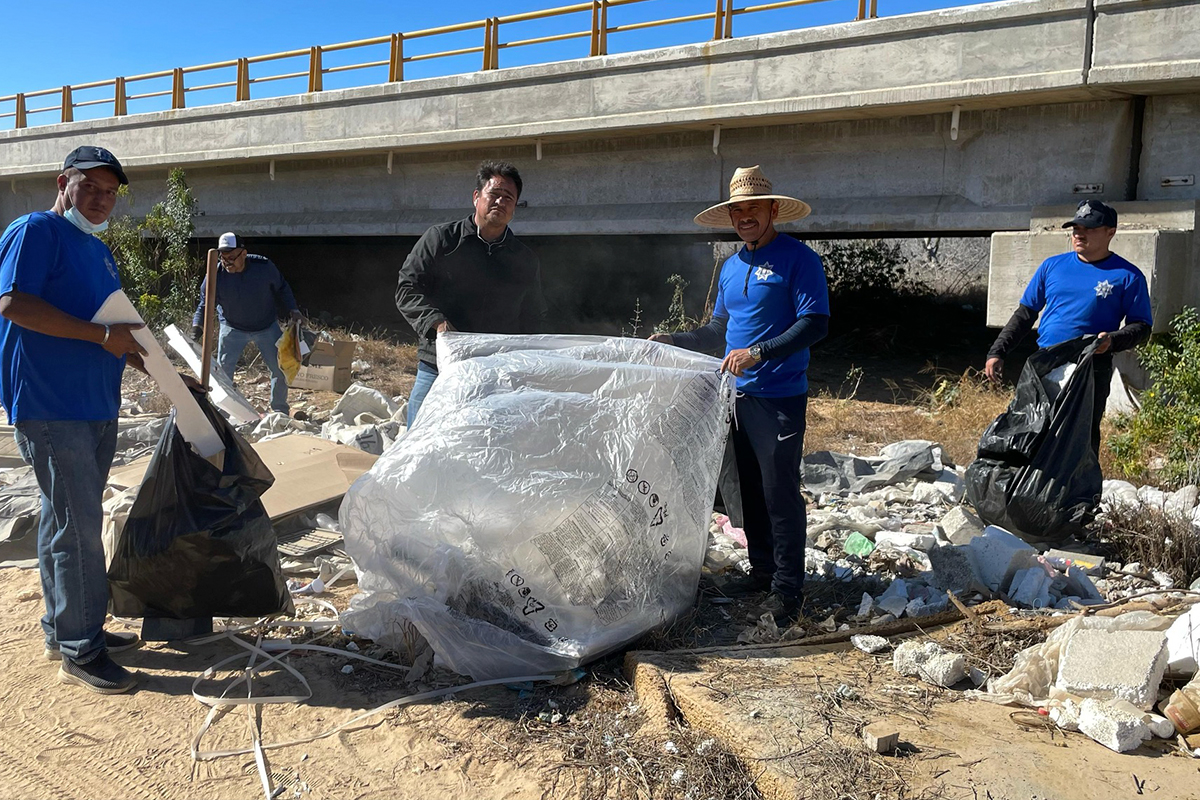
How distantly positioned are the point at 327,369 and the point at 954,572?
6353 mm

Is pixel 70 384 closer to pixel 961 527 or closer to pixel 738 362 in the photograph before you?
pixel 738 362

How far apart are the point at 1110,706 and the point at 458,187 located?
981 cm

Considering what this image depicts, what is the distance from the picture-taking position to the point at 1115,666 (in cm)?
255

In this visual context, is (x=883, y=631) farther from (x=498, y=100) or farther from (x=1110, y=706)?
(x=498, y=100)

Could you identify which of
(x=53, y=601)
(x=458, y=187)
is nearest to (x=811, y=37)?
(x=458, y=187)

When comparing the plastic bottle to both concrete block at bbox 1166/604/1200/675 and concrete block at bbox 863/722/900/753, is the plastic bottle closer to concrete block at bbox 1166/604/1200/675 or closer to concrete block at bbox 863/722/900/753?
concrete block at bbox 1166/604/1200/675

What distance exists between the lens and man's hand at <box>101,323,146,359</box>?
284 cm

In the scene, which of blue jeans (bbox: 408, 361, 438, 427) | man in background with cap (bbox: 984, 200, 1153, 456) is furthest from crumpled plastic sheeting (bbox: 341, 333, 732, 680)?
man in background with cap (bbox: 984, 200, 1153, 456)

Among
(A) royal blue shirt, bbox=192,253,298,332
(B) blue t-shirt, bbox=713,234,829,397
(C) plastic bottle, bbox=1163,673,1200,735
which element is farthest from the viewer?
(A) royal blue shirt, bbox=192,253,298,332

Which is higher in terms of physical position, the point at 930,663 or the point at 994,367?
the point at 994,367

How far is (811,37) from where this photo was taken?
798 cm

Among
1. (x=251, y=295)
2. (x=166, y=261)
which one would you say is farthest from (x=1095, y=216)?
(x=166, y=261)

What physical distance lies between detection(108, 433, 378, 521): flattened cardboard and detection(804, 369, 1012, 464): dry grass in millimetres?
3381

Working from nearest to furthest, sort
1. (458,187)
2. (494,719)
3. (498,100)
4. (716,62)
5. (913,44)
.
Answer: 1. (494,719)
2. (913,44)
3. (716,62)
4. (498,100)
5. (458,187)
